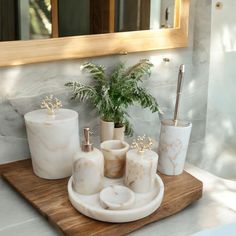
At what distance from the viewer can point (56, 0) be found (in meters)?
1.11

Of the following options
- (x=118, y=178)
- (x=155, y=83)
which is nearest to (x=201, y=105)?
(x=155, y=83)

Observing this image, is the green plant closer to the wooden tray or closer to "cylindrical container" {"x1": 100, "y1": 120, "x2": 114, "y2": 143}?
"cylindrical container" {"x1": 100, "y1": 120, "x2": 114, "y2": 143}

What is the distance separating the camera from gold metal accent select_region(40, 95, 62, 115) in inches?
42.4

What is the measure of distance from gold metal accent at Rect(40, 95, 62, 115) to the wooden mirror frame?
0.34 ft

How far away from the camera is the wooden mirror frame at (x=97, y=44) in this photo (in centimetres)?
108

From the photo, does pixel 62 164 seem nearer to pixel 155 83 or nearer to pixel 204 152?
pixel 155 83

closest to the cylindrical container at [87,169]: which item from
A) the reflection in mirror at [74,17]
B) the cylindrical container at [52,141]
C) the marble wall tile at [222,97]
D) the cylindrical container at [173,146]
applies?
the cylindrical container at [52,141]

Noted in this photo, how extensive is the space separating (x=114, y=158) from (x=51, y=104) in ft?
0.72

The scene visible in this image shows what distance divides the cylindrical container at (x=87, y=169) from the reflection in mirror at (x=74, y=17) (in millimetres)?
311

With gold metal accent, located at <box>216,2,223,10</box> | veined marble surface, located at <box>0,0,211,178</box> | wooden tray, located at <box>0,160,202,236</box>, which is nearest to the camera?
wooden tray, located at <box>0,160,202,236</box>

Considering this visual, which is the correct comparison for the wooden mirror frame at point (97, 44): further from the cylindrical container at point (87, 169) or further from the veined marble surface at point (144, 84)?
the cylindrical container at point (87, 169)

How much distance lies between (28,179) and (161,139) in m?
0.34

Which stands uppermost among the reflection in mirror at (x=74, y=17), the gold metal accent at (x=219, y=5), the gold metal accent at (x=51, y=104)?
the gold metal accent at (x=219, y=5)

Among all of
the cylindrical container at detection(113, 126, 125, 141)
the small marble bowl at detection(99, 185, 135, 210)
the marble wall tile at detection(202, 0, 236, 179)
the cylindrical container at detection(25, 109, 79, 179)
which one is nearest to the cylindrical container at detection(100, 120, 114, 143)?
the cylindrical container at detection(113, 126, 125, 141)
